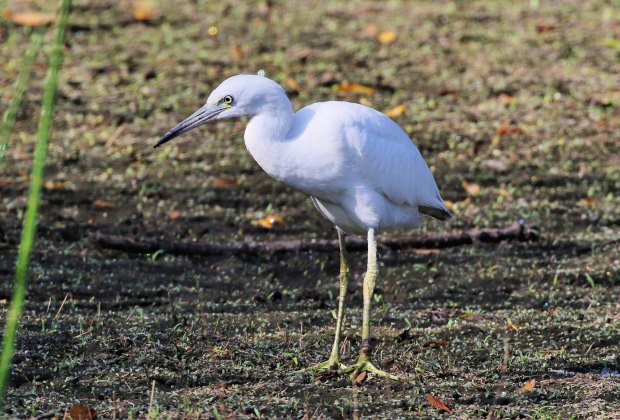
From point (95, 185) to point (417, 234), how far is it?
2256mm

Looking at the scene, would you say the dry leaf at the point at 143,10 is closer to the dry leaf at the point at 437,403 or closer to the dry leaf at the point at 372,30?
the dry leaf at the point at 372,30

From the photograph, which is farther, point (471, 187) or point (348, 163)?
point (471, 187)

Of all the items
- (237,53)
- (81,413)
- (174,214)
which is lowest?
(81,413)

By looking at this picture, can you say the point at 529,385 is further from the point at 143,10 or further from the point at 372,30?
the point at 143,10

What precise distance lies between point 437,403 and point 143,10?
6993mm

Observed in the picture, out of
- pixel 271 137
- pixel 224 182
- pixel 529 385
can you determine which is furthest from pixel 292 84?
pixel 529 385

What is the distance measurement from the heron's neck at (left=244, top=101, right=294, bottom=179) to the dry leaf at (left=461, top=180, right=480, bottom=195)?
294cm

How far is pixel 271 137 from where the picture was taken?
4.11 metres

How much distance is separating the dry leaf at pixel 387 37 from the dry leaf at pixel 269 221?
11.0 feet

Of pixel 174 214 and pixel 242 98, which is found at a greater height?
pixel 242 98

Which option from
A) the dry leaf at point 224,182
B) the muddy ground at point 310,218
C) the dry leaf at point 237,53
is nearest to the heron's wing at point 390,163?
the muddy ground at point 310,218

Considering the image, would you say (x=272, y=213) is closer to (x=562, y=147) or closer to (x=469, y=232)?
(x=469, y=232)

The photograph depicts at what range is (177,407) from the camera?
3.70 m

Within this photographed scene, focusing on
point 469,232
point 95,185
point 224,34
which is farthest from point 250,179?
point 224,34
